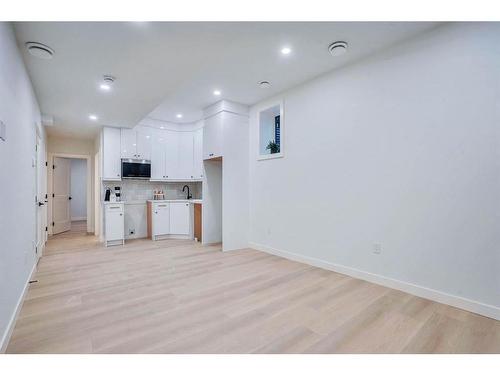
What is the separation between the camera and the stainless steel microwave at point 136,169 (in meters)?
5.43

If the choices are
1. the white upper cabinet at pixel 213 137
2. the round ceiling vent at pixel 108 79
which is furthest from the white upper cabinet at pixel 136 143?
the round ceiling vent at pixel 108 79

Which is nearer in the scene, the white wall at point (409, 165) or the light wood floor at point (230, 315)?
the light wood floor at point (230, 315)

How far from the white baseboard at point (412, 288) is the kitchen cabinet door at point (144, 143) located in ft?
12.8

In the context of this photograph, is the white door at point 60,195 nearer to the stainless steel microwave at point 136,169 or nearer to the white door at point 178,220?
the stainless steel microwave at point 136,169

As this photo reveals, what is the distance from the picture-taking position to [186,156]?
6.07m

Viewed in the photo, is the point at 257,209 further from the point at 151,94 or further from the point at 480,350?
the point at 480,350

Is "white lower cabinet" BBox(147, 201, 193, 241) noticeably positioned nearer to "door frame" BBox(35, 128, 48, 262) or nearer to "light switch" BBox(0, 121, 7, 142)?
"door frame" BBox(35, 128, 48, 262)

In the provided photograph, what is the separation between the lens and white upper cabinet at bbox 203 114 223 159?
452 centimetres

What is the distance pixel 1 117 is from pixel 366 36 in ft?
10.7

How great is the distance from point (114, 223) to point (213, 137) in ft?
8.58

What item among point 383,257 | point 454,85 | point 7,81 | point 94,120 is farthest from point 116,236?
point 454,85

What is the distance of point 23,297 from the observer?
8.15ft

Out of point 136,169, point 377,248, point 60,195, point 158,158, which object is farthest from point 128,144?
point 377,248

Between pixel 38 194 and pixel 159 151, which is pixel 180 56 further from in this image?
pixel 159 151
